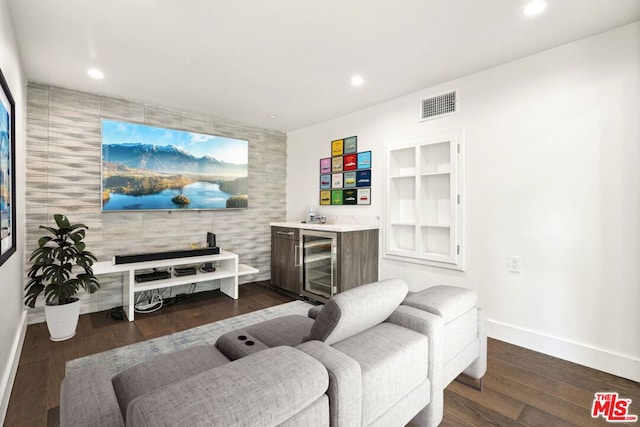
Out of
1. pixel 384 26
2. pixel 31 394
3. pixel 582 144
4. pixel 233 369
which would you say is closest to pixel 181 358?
pixel 233 369

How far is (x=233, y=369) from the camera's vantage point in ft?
3.21

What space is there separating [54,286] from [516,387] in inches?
150

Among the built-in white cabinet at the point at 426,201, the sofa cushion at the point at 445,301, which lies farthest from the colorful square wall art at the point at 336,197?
the sofa cushion at the point at 445,301

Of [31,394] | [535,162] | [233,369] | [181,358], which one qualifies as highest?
[535,162]

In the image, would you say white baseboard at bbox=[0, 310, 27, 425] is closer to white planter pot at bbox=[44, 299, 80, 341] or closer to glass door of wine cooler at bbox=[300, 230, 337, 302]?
white planter pot at bbox=[44, 299, 80, 341]

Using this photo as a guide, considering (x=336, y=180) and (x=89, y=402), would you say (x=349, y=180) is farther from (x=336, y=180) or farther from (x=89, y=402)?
(x=89, y=402)

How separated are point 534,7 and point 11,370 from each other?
4.26 metres

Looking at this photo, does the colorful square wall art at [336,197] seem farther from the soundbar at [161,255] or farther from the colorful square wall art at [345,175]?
the soundbar at [161,255]

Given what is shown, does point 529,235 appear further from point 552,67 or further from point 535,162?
point 552,67

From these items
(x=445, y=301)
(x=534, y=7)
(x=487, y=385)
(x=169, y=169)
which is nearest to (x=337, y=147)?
(x=169, y=169)

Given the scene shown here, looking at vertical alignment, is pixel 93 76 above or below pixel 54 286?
above

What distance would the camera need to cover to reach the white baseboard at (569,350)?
7.02 feet

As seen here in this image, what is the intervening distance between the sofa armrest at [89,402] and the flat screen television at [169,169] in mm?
2739

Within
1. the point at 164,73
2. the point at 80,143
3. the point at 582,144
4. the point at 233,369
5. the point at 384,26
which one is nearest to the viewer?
the point at 233,369
